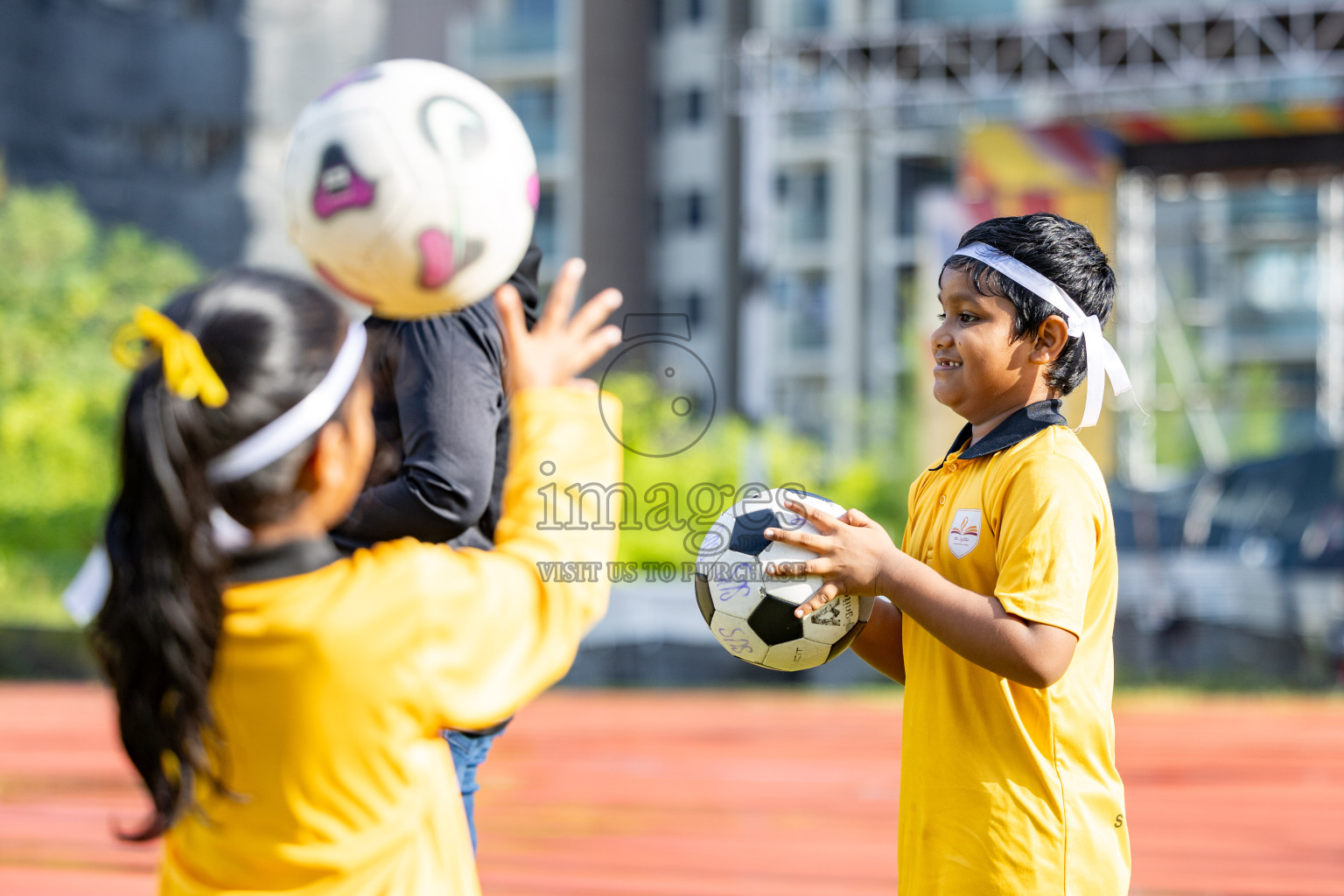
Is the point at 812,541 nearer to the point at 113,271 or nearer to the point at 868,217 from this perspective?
the point at 113,271

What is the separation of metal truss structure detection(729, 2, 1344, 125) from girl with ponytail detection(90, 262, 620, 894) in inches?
490

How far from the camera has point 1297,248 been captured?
30219 millimetres

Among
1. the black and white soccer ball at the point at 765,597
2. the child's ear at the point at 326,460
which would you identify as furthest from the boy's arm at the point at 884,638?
the child's ear at the point at 326,460

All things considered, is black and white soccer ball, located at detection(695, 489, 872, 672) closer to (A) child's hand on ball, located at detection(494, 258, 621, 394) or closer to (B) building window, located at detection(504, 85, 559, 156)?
(A) child's hand on ball, located at detection(494, 258, 621, 394)

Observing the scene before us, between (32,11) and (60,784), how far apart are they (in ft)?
58.8

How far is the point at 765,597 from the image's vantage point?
2113 mm

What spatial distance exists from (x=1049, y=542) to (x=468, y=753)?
1.02 m

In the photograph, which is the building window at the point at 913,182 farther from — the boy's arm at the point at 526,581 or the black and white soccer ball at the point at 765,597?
the boy's arm at the point at 526,581

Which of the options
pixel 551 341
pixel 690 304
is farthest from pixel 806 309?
pixel 551 341

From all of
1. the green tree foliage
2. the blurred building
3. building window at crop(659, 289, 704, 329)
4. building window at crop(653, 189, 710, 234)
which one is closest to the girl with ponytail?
the blurred building

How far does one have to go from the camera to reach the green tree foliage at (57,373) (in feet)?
49.9

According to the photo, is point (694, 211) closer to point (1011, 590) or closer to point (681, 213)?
point (681, 213)

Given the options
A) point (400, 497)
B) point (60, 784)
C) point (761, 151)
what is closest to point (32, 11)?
point (761, 151)

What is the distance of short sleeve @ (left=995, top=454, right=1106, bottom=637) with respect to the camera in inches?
72.4
